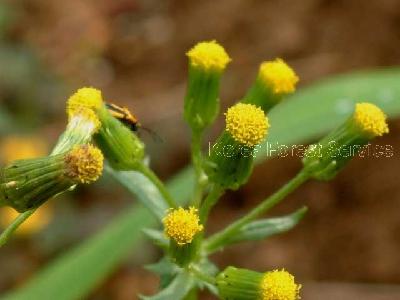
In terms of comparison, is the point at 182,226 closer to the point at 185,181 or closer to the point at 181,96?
the point at 185,181

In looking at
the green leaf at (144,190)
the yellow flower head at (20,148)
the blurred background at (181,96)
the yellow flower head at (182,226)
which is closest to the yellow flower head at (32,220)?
the blurred background at (181,96)

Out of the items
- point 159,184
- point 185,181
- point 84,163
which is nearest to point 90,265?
point 185,181

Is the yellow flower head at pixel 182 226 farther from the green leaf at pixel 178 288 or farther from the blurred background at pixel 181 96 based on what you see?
the blurred background at pixel 181 96

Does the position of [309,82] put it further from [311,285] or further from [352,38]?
[311,285]

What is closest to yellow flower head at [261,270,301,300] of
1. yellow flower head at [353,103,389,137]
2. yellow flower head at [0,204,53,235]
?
yellow flower head at [353,103,389,137]

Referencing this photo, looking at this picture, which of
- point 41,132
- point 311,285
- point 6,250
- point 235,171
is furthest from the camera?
point 41,132

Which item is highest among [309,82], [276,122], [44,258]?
[309,82]

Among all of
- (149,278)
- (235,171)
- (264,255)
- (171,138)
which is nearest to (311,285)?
(264,255)
